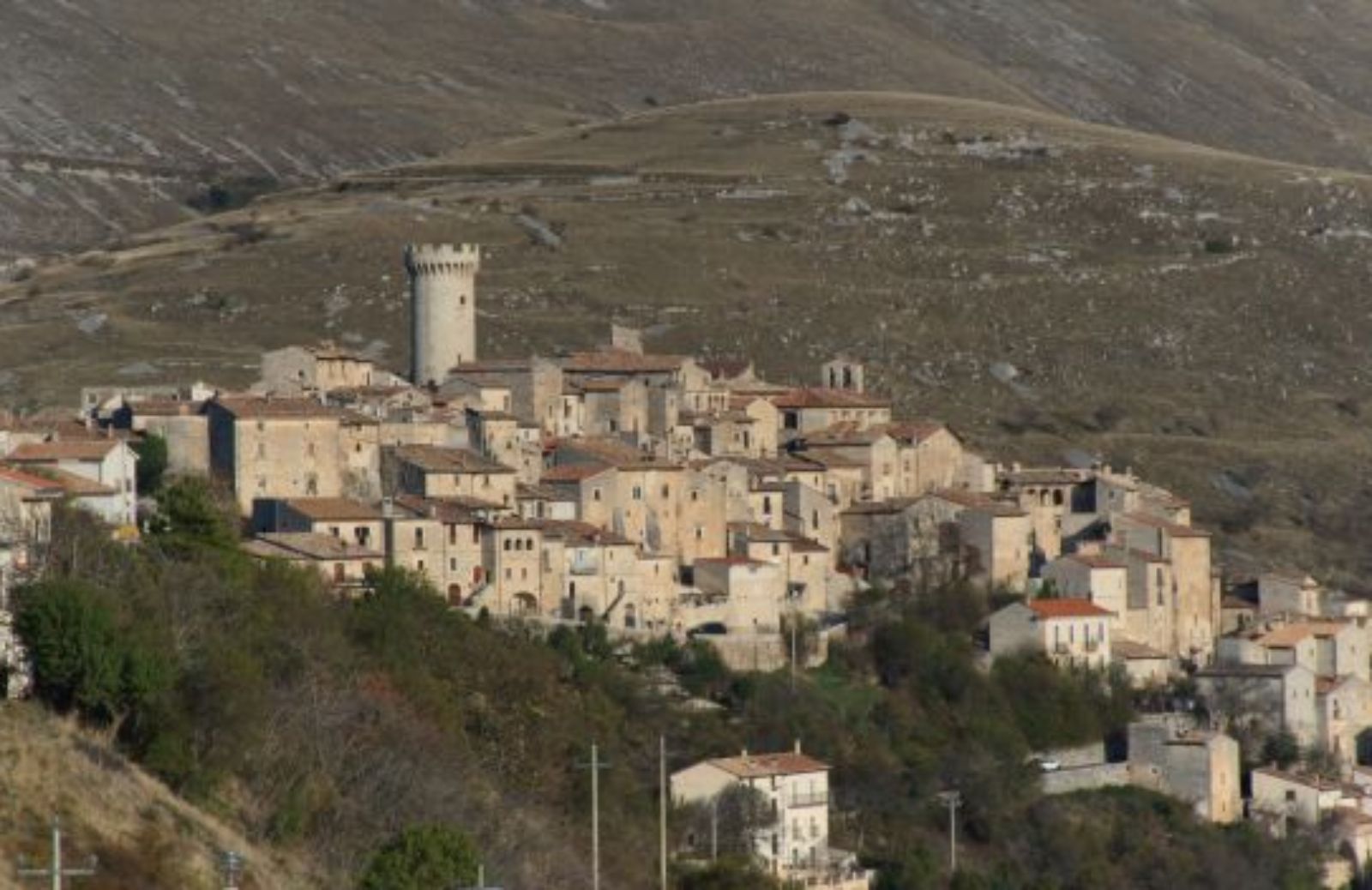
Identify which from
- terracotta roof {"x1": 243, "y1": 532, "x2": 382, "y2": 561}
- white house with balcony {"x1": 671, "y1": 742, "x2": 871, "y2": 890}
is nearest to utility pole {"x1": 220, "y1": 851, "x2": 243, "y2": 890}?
white house with balcony {"x1": 671, "y1": 742, "x2": 871, "y2": 890}

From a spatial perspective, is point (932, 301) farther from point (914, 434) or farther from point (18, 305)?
point (914, 434)

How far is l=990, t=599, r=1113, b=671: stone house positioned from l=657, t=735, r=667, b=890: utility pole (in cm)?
1057

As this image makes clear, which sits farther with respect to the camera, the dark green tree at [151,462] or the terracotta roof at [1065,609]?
the terracotta roof at [1065,609]

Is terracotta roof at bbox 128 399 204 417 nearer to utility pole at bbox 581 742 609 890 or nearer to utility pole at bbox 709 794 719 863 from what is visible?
utility pole at bbox 709 794 719 863

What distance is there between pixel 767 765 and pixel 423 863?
73.3 feet

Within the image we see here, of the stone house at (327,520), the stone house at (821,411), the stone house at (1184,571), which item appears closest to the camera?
the stone house at (327,520)

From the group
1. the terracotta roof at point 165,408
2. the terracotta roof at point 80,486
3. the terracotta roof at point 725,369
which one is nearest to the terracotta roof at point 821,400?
the terracotta roof at point 725,369

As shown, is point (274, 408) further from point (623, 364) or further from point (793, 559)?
point (623, 364)

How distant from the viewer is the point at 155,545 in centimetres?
7494

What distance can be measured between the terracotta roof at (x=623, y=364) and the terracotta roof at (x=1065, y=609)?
1390cm

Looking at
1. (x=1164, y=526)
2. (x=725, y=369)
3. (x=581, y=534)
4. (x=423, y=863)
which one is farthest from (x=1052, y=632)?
(x=423, y=863)

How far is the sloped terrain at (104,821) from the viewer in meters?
54.4

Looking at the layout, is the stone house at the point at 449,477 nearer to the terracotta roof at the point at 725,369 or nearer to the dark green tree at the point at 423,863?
the terracotta roof at the point at 725,369

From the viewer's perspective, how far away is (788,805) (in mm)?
80688
